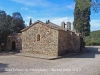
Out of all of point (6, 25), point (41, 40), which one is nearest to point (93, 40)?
point (6, 25)

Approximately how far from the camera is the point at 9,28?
2688 cm

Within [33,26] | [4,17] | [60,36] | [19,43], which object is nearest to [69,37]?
[60,36]

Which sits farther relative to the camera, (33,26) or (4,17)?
(4,17)

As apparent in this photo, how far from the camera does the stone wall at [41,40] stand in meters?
19.7

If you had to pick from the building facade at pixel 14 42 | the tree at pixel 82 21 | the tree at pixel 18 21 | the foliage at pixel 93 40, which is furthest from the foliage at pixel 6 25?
the foliage at pixel 93 40

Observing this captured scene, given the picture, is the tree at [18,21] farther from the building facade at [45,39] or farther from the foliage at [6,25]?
the building facade at [45,39]

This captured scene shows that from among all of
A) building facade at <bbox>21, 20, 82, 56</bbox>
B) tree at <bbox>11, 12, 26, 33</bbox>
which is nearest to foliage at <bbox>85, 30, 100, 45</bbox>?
tree at <bbox>11, 12, 26, 33</bbox>

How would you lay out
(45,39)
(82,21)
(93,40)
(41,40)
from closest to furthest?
(45,39)
(41,40)
(82,21)
(93,40)

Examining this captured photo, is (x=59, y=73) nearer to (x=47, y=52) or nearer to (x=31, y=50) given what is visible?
(x=47, y=52)

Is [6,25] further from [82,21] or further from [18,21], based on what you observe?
[82,21]

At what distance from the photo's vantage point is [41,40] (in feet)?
68.3

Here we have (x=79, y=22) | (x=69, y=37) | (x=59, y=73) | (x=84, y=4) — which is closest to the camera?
(x=59, y=73)

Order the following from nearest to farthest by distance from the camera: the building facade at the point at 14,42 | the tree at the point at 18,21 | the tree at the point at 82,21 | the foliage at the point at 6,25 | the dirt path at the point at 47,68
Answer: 1. the dirt path at the point at 47,68
2. the foliage at the point at 6,25
3. the building facade at the point at 14,42
4. the tree at the point at 18,21
5. the tree at the point at 82,21

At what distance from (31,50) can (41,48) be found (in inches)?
68.7
